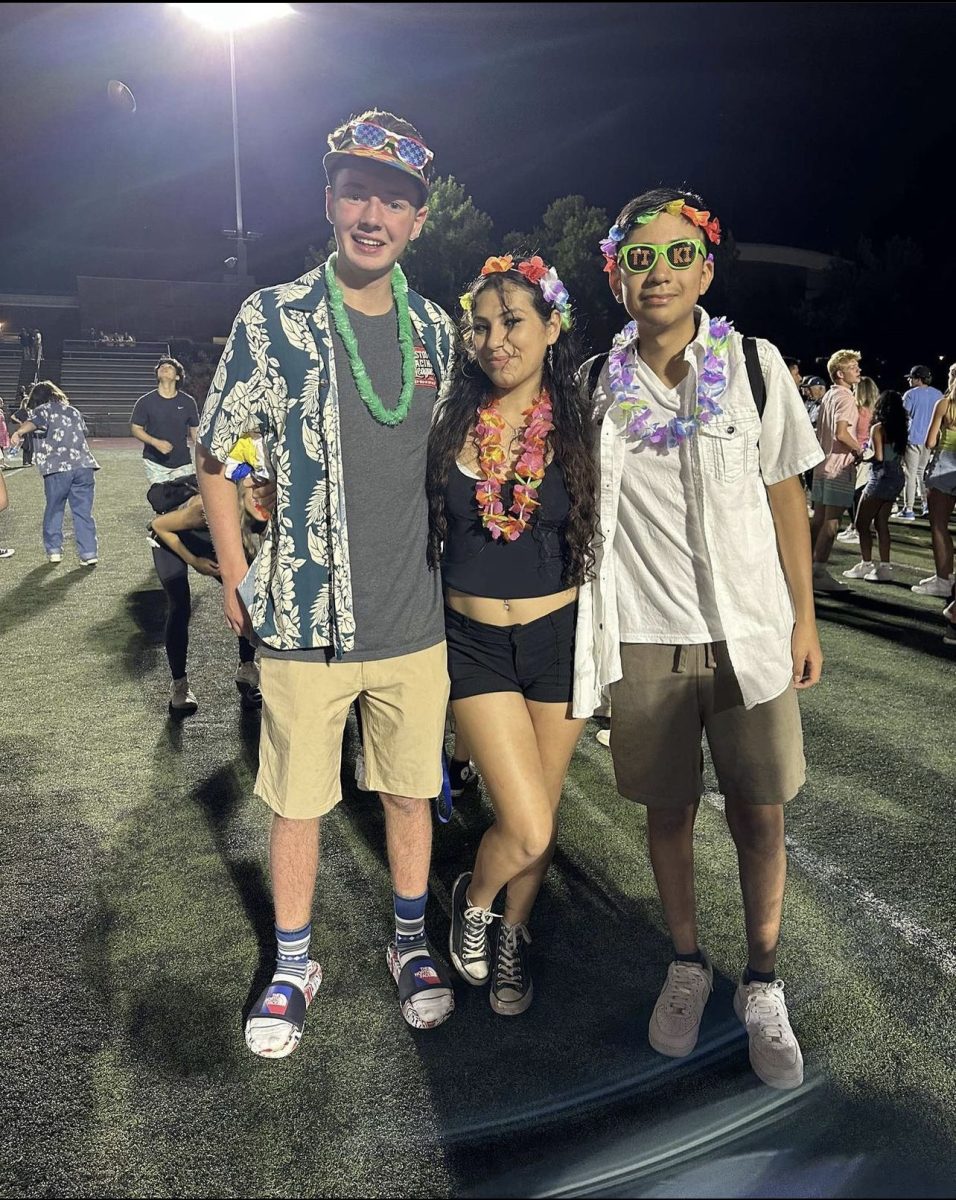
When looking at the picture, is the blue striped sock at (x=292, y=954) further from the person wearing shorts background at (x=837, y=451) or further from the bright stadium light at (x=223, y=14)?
the bright stadium light at (x=223, y=14)

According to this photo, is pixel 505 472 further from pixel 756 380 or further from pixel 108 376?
pixel 108 376

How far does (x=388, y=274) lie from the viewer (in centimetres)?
237

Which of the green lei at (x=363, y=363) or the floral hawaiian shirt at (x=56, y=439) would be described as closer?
the green lei at (x=363, y=363)

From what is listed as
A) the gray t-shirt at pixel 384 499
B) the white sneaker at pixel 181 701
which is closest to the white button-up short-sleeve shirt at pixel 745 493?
the gray t-shirt at pixel 384 499

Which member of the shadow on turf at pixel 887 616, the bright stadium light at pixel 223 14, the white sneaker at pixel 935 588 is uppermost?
the bright stadium light at pixel 223 14

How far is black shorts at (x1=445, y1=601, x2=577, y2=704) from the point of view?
238cm

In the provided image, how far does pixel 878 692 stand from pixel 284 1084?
4.49 meters

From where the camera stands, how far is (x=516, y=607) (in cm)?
238

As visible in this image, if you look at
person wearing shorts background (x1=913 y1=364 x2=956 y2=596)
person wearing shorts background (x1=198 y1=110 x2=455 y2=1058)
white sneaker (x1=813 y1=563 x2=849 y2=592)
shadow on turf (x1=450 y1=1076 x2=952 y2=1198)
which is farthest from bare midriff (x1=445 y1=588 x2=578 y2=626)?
white sneaker (x1=813 y1=563 x2=849 y2=592)

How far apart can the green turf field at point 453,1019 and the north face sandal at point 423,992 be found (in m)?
0.04

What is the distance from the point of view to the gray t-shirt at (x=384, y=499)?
226 centimetres

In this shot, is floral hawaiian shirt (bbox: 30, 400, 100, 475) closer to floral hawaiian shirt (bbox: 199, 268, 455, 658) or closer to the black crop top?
floral hawaiian shirt (bbox: 199, 268, 455, 658)

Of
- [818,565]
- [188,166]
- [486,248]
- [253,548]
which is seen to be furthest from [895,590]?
[188,166]

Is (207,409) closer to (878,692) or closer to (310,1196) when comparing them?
(310,1196)
